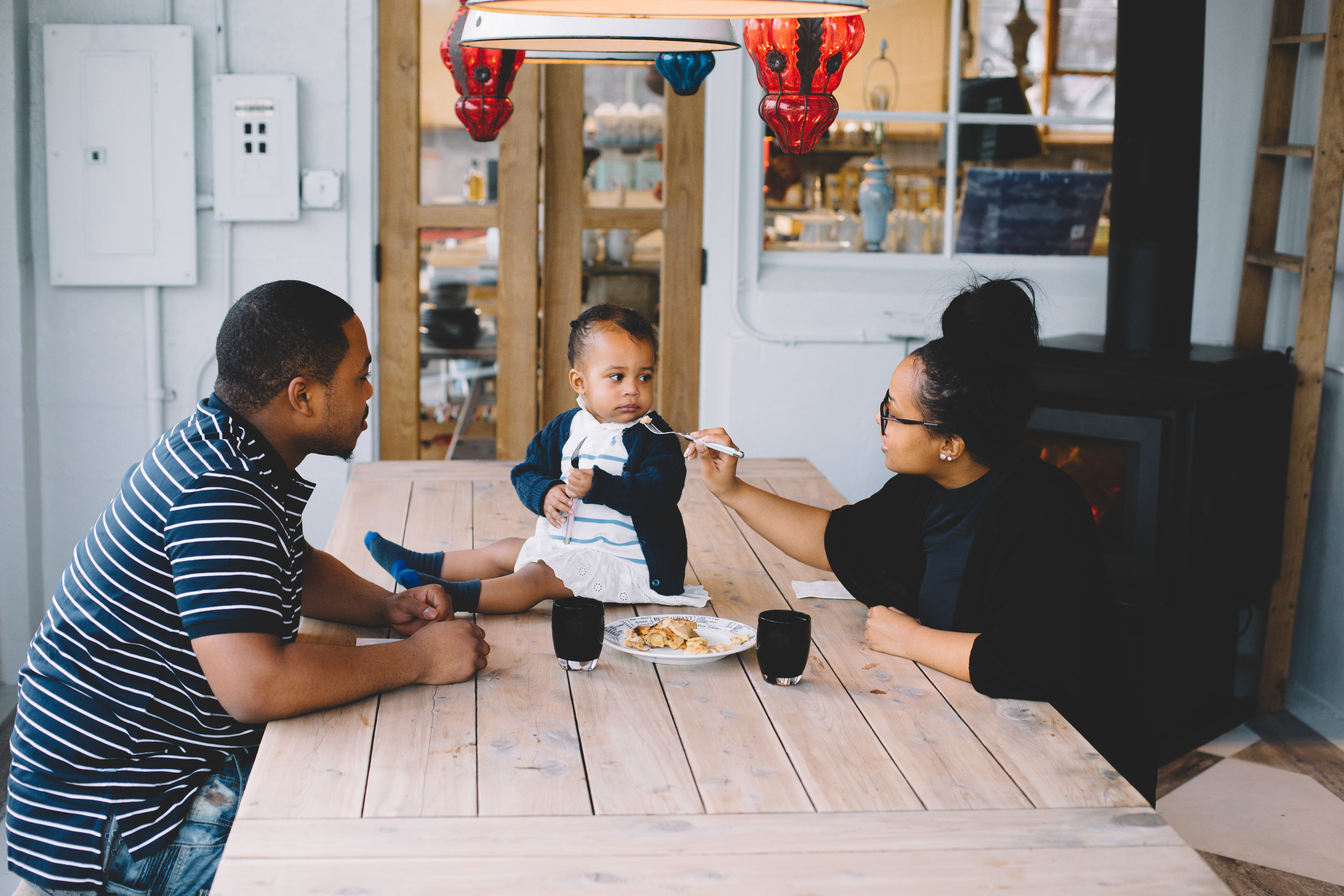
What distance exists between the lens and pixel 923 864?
115cm

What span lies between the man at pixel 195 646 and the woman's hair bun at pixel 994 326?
77cm

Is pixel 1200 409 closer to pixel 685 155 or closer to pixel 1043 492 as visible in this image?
pixel 1043 492

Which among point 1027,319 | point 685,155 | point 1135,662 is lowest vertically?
point 1135,662

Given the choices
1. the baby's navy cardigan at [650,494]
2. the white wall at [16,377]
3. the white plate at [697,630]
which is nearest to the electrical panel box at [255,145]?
the white wall at [16,377]

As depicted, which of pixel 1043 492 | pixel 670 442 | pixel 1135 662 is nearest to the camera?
pixel 1043 492

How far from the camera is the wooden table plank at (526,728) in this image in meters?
1.24

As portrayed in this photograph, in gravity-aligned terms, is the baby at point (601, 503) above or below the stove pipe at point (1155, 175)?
below

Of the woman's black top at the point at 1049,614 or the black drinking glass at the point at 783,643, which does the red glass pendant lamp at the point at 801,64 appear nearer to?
the woman's black top at the point at 1049,614

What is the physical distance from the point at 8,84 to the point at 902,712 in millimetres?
3134

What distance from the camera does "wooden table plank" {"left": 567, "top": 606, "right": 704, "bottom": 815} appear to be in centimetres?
124

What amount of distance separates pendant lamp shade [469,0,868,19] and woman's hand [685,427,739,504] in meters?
0.74

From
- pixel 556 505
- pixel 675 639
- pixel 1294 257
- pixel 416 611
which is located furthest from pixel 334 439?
pixel 1294 257

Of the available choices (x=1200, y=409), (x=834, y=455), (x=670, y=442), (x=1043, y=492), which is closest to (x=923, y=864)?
(x=1043, y=492)

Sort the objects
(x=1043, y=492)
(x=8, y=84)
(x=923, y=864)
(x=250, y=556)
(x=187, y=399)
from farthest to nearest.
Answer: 1. (x=187, y=399)
2. (x=8, y=84)
3. (x=1043, y=492)
4. (x=250, y=556)
5. (x=923, y=864)
